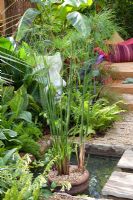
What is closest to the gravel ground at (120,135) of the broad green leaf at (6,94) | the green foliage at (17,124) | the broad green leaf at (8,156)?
the green foliage at (17,124)

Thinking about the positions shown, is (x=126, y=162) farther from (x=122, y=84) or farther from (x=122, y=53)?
(x=122, y=53)

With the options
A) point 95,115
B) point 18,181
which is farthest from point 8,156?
point 95,115

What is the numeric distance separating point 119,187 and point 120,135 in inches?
51.4

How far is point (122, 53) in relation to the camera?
21.1ft

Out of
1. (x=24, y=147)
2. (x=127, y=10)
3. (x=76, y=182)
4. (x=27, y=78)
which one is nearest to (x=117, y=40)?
(x=127, y=10)

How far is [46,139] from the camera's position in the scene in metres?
3.93

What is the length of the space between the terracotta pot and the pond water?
77 millimetres

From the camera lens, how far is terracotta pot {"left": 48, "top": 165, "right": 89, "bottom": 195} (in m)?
2.90

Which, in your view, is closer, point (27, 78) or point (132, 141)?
point (132, 141)

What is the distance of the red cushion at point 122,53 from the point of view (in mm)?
6312

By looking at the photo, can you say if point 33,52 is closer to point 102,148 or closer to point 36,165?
point 36,165

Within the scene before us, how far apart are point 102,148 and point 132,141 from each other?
0.34 meters

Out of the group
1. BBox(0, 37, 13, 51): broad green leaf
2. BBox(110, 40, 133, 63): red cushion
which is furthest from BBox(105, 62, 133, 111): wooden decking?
BBox(0, 37, 13, 51): broad green leaf

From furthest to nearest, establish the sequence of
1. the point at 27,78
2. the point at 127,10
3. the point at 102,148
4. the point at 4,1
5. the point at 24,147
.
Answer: the point at 127,10 → the point at 4,1 → the point at 27,78 → the point at 102,148 → the point at 24,147
